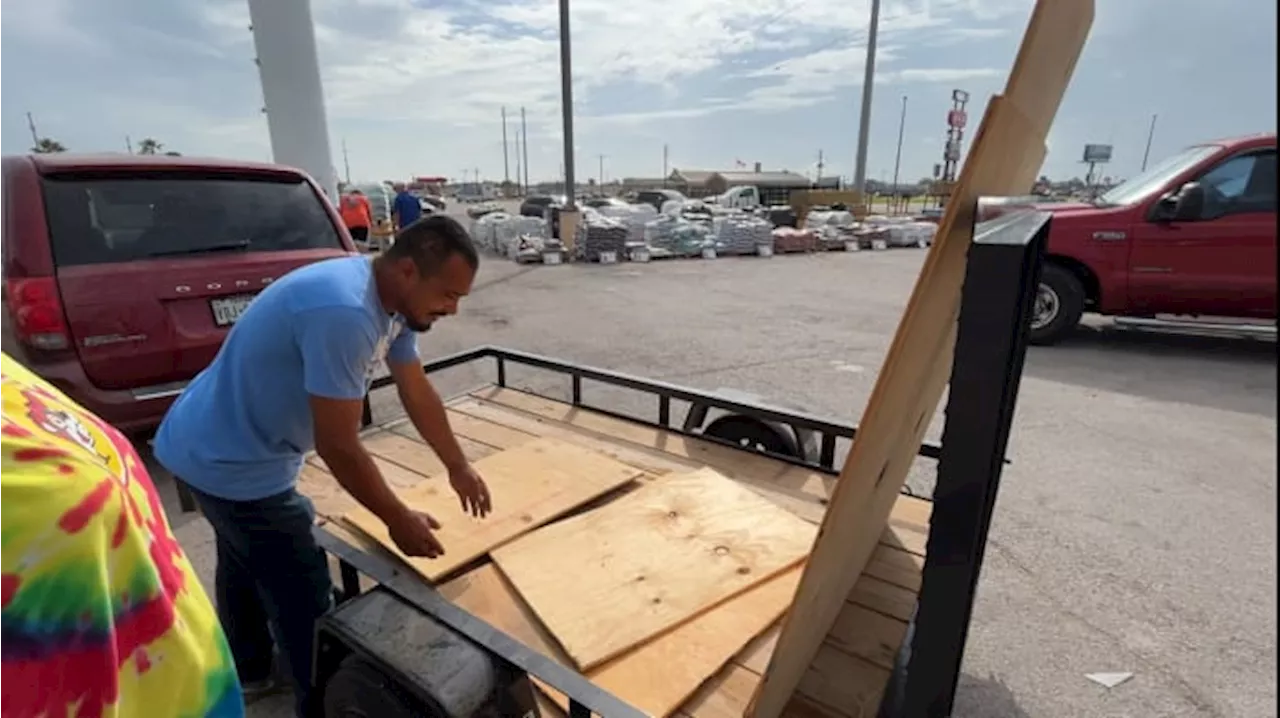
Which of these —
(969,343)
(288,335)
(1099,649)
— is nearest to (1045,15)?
(969,343)

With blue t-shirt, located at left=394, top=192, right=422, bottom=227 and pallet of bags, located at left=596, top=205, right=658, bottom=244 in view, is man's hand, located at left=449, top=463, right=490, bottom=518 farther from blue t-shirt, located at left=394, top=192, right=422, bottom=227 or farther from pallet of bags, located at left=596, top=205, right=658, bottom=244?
pallet of bags, located at left=596, top=205, right=658, bottom=244

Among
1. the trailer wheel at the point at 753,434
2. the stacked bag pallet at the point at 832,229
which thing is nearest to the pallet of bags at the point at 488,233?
the stacked bag pallet at the point at 832,229

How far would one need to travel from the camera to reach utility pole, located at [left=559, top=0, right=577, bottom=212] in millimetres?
14312

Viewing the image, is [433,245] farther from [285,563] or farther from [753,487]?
[753,487]

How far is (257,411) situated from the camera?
194 cm

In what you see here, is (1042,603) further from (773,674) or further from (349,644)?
(349,644)

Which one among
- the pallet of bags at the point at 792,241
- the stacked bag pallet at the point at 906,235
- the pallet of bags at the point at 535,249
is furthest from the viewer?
the stacked bag pallet at the point at 906,235

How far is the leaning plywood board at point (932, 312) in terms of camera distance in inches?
41.9

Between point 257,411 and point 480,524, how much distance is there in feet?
2.79

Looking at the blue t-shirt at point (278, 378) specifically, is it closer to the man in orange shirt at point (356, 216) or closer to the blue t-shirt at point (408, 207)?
the man in orange shirt at point (356, 216)

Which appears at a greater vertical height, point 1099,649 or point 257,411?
point 257,411

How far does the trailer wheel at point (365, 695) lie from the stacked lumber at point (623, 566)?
324mm

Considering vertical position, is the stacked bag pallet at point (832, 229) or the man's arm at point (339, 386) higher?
the man's arm at point (339, 386)

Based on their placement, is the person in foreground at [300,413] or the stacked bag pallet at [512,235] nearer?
the person in foreground at [300,413]
